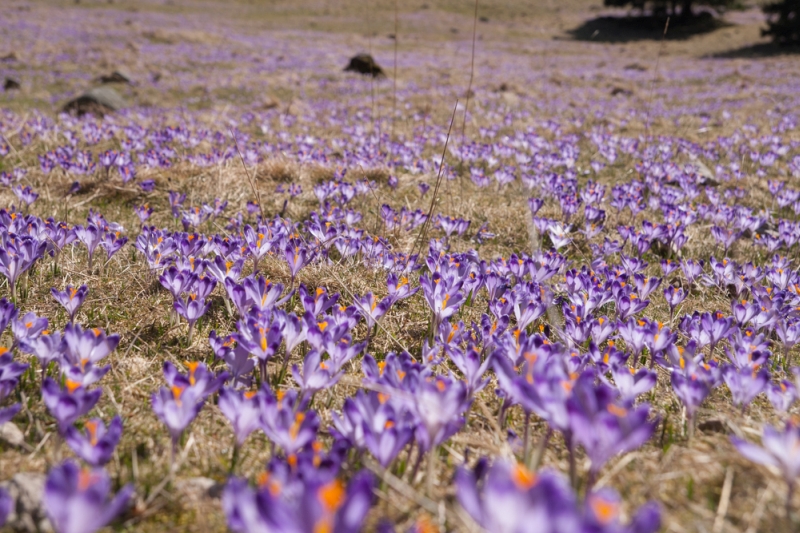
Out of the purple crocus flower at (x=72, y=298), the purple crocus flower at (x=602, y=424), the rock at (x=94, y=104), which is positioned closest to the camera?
the purple crocus flower at (x=602, y=424)

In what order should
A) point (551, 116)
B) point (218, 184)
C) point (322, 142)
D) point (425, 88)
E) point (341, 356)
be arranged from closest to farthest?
point (341, 356) < point (218, 184) < point (322, 142) < point (551, 116) < point (425, 88)

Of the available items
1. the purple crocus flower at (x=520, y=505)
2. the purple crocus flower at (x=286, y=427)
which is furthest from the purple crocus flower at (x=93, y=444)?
the purple crocus flower at (x=520, y=505)

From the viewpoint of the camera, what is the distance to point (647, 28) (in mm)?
49844

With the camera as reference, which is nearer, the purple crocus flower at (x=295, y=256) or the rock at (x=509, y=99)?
the purple crocus flower at (x=295, y=256)

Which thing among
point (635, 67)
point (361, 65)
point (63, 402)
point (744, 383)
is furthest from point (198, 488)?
point (635, 67)

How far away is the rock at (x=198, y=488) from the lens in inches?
67.1

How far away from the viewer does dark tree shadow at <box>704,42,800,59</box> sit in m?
34.2

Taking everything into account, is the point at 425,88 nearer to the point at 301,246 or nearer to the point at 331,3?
the point at 301,246

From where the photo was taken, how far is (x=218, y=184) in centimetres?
606

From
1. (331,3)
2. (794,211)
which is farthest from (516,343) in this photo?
(331,3)

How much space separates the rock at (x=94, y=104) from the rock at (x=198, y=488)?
1233 centimetres

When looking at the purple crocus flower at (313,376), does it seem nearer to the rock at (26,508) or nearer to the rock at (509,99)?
the rock at (26,508)

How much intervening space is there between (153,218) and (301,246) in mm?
2735

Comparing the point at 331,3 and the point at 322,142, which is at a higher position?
the point at 331,3
